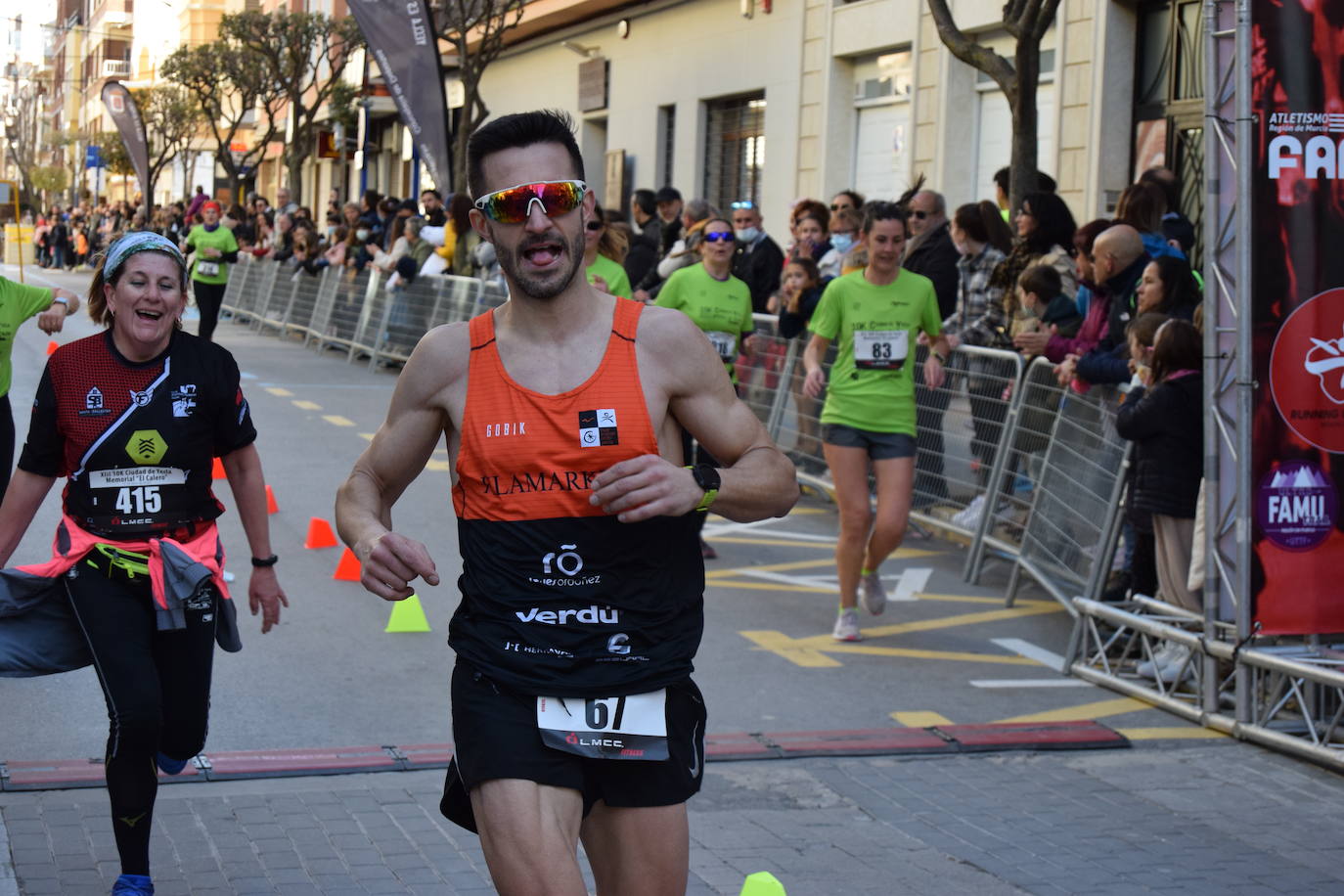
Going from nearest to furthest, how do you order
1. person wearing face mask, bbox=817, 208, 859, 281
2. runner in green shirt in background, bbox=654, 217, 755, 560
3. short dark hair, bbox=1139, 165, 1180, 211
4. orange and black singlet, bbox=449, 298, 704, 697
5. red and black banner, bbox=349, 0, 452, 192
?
1. orange and black singlet, bbox=449, 298, 704, 697
2. runner in green shirt in background, bbox=654, 217, 755, 560
3. short dark hair, bbox=1139, 165, 1180, 211
4. person wearing face mask, bbox=817, 208, 859, 281
5. red and black banner, bbox=349, 0, 452, 192

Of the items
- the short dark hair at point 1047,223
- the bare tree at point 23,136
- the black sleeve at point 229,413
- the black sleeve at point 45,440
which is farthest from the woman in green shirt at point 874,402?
the bare tree at point 23,136

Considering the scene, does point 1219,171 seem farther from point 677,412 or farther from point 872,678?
point 677,412

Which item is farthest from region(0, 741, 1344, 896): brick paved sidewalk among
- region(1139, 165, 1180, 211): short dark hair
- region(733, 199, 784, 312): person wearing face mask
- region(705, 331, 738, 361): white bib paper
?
region(733, 199, 784, 312): person wearing face mask

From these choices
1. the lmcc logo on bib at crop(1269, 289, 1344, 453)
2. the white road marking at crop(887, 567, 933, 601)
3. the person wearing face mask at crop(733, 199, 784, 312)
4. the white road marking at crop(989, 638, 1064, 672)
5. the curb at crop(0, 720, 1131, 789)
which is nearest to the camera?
the curb at crop(0, 720, 1131, 789)

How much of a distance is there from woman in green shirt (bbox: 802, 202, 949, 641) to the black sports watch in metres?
4.82

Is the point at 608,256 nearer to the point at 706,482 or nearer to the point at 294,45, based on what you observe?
the point at 706,482

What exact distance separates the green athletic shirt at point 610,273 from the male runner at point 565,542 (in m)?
6.78

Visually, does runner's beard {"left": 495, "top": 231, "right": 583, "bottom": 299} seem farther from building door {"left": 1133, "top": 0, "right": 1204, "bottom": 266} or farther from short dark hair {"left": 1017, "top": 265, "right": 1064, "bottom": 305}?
building door {"left": 1133, "top": 0, "right": 1204, "bottom": 266}

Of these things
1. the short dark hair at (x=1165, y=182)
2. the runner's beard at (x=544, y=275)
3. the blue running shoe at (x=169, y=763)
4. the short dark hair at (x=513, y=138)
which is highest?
the short dark hair at (x=1165, y=182)

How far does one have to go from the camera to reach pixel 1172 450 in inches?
286

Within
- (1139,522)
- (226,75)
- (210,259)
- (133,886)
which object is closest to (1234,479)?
(1139,522)

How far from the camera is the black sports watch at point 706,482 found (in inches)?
128

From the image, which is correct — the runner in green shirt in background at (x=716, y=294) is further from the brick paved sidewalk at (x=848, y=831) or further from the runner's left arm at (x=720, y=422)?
the runner's left arm at (x=720, y=422)

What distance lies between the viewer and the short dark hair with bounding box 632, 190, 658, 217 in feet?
53.1
